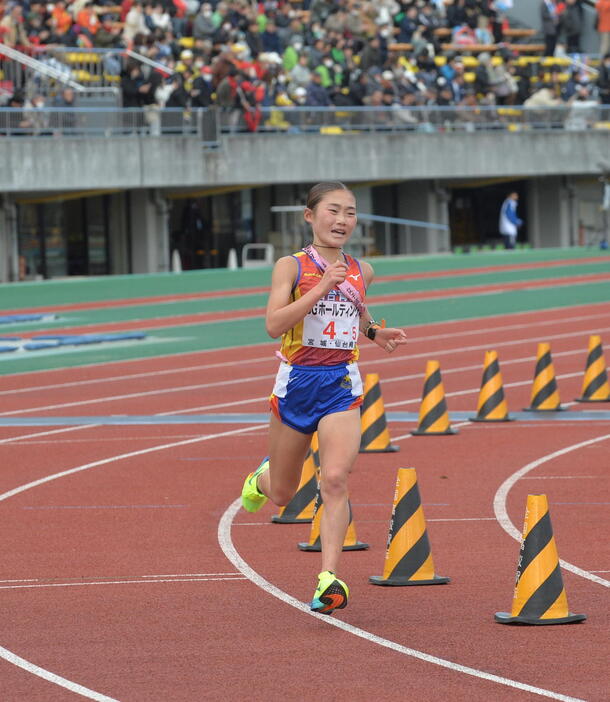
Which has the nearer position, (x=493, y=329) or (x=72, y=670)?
(x=72, y=670)

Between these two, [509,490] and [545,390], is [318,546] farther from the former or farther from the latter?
[545,390]

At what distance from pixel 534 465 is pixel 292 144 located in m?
29.5

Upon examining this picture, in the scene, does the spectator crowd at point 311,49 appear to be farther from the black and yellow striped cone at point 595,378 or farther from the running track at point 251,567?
the running track at point 251,567

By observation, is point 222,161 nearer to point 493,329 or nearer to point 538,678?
point 493,329

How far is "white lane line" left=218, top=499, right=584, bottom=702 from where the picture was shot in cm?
627

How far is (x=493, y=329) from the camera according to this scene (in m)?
26.2

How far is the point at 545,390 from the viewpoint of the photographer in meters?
16.4

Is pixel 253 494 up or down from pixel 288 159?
up

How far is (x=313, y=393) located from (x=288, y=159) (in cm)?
3428

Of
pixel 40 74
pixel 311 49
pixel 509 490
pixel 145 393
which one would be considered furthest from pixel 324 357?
pixel 311 49

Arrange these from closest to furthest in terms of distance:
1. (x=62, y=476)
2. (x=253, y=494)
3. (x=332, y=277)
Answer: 1. (x=332, y=277)
2. (x=253, y=494)
3. (x=62, y=476)

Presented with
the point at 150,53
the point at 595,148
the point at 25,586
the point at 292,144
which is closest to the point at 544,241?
the point at 595,148

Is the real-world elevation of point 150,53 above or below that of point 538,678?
above

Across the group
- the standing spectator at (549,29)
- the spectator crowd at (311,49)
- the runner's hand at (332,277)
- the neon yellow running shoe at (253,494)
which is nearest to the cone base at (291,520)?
the neon yellow running shoe at (253,494)
